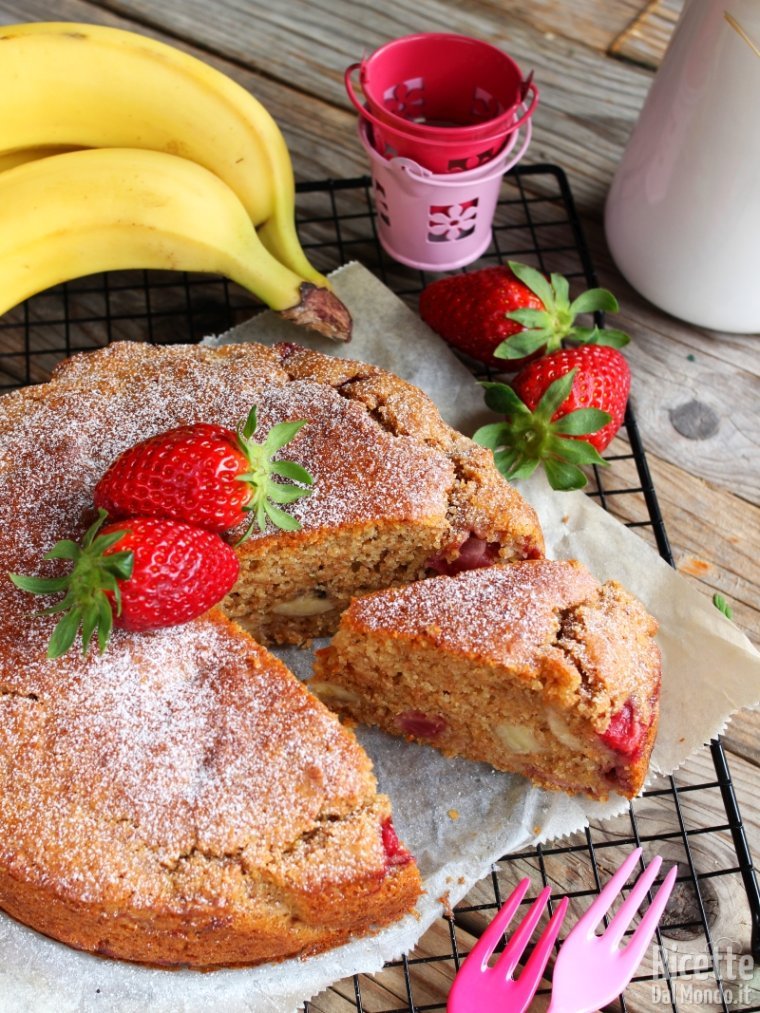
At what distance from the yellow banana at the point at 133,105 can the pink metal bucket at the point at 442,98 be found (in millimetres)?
363

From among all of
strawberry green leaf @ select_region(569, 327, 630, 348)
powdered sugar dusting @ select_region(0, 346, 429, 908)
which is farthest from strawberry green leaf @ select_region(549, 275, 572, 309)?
powdered sugar dusting @ select_region(0, 346, 429, 908)

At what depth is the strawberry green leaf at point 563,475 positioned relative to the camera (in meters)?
2.91

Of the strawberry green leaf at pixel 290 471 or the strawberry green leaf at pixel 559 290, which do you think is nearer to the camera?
the strawberry green leaf at pixel 290 471

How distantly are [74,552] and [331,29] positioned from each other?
9.13ft

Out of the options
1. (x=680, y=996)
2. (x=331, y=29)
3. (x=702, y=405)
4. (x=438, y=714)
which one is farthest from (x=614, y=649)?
(x=331, y=29)

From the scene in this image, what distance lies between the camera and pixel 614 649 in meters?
2.53

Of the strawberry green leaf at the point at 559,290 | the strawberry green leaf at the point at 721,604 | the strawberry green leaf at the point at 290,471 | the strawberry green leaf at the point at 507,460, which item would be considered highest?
the strawberry green leaf at the point at 559,290

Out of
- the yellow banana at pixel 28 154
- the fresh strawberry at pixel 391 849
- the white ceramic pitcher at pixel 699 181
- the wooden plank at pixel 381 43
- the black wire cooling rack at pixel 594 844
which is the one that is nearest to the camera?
the fresh strawberry at pixel 391 849

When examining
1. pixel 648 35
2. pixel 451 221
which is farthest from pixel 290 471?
pixel 648 35

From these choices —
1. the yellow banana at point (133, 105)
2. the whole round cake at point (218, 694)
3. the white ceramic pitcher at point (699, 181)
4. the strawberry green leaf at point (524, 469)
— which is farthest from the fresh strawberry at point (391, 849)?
the white ceramic pitcher at point (699, 181)

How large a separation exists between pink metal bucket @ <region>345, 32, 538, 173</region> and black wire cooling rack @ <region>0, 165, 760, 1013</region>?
51 cm

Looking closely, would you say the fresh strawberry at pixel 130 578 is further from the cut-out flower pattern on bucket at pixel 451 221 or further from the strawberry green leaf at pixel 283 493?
the cut-out flower pattern on bucket at pixel 451 221

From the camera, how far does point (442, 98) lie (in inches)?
133

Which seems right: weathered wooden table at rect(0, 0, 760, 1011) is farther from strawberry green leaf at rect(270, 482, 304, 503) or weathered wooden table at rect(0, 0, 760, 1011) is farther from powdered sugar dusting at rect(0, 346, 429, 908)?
strawberry green leaf at rect(270, 482, 304, 503)
